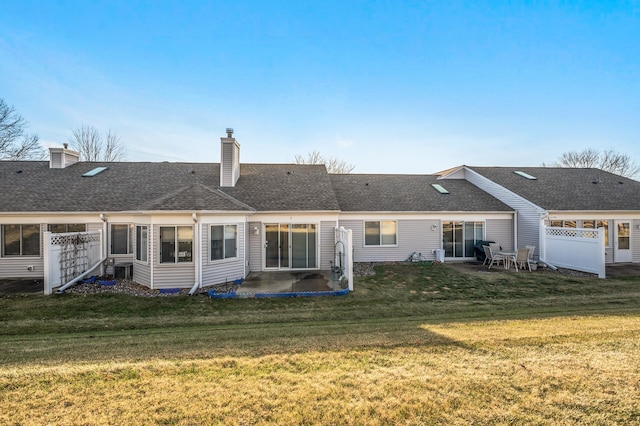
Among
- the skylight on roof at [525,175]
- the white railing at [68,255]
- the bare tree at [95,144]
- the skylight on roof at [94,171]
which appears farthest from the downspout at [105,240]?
the skylight on roof at [525,175]

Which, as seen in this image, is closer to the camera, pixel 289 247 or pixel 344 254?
pixel 344 254

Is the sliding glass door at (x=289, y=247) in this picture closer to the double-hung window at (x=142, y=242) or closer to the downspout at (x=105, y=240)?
the double-hung window at (x=142, y=242)

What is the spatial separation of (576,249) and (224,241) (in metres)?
14.9

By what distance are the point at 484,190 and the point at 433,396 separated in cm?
1721

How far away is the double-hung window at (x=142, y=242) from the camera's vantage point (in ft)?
32.9

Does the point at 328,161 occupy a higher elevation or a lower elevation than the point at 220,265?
higher

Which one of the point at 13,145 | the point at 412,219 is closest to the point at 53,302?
the point at 412,219

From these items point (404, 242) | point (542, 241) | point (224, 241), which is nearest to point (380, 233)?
point (404, 242)

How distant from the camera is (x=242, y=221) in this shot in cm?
1130

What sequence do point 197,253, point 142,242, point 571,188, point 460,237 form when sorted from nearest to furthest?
point 197,253, point 142,242, point 460,237, point 571,188

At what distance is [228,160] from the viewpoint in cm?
1429

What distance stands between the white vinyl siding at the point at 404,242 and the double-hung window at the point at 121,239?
31.8 feet

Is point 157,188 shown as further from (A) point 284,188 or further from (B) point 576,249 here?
(B) point 576,249

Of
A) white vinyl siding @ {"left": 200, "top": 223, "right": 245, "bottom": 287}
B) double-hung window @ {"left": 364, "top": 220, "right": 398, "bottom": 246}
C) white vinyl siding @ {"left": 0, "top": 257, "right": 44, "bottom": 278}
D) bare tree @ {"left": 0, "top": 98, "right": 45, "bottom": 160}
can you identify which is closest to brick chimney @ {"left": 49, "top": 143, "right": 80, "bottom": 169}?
white vinyl siding @ {"left": 0, "top": 257, "right": 44, "bottom": 278}
